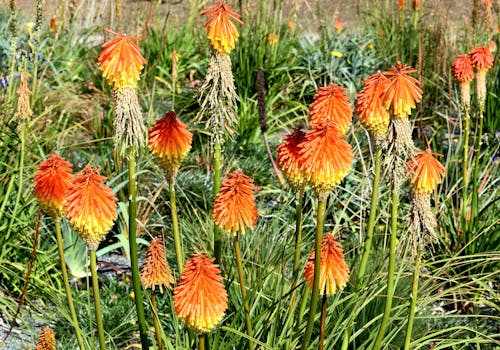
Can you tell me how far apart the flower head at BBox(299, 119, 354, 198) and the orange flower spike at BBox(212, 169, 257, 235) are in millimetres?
259

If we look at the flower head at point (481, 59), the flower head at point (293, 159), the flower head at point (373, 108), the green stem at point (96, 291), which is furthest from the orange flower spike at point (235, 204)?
the flower head at point (481, 59)

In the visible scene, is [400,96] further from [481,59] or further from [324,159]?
[481,59]

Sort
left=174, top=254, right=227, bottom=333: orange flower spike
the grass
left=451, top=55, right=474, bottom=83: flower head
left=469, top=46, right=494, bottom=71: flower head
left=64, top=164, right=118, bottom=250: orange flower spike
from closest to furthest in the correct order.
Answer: left=174, top=254, right=227, bottom=333: orange flower spike
left=64, top=164, right=118, bottom=250: orange flower spike
the grass
left=451, top=55, right=474, bottom=83: flower head
left=469, top=46, right=494, bottom=71: flower head

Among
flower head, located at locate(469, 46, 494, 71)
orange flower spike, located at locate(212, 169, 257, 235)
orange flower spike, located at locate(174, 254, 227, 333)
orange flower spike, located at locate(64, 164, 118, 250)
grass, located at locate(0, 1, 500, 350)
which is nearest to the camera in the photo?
orange flower spike, located at locate(174, 254, 227, 333)

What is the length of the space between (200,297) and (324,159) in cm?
48

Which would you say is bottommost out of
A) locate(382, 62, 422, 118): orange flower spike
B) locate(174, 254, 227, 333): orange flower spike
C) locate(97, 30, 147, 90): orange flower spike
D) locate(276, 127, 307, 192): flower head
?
locate(174, 254, 227, 333): orange flower spike

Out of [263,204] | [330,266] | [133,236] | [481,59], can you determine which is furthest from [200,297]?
[263,204]

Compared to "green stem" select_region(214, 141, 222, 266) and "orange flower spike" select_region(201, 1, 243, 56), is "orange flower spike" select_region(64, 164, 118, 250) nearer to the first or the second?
"green stem" select_region(214, 141, 222, 266)

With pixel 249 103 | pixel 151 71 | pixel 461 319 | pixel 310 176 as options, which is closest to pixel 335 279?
pixel 310 176

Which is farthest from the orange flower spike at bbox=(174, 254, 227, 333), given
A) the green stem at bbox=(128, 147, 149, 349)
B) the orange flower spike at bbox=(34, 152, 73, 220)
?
the orange flower spike at bbox=(34, 152, 73, 220)

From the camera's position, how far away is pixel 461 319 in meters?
4.23

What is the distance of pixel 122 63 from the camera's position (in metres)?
2.07

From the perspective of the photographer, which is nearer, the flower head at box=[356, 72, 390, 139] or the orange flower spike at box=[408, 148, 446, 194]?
the orange flower spike at box=[408, 148, 446, 194]

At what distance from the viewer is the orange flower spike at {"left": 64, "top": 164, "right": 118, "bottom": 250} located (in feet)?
7.26
